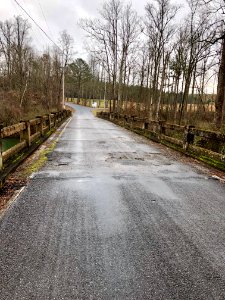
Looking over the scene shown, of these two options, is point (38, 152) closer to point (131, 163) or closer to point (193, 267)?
point (131, 163)

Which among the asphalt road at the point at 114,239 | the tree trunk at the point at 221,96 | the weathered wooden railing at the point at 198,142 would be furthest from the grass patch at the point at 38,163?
the tree trunk at the point at 221,96

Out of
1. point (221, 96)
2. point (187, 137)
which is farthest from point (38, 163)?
point (221, 96)

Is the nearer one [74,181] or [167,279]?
[167,279]

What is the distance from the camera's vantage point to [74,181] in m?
6.00

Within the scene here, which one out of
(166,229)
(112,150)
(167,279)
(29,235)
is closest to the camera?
(167,279)

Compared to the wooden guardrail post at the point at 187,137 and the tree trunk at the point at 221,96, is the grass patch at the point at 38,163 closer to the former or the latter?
the wooden guardrail post at the point at 187,137

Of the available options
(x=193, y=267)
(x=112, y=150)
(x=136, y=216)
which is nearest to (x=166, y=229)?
(x=136, y=216)

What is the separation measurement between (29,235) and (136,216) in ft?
5.13

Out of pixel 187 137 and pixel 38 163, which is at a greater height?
pixel 187 137

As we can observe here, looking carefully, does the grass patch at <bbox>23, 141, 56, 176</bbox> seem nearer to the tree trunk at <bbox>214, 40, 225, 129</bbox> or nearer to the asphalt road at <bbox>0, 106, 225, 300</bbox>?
the asphalt road at <bbox>0, 106, 225, 300</bbox>

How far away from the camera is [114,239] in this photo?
11.4ft

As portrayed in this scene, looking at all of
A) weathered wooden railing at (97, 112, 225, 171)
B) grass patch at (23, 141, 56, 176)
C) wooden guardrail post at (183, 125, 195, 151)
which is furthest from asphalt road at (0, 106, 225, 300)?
wooden guardrail post at (183, 125, 195, 151)

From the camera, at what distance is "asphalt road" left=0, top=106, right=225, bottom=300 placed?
8.47 feet

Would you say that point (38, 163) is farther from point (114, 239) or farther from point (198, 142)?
point (198, 142)
